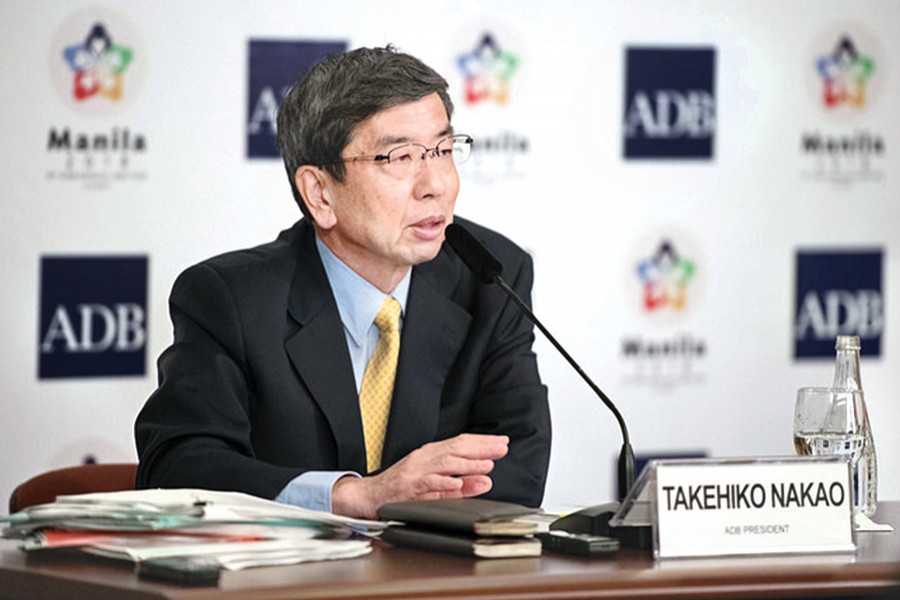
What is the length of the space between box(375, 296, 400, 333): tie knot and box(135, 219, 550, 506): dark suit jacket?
26 mm

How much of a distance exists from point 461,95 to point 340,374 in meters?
1.85

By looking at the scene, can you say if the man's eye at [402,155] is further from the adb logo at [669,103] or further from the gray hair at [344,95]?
the adb logo at [669,103]

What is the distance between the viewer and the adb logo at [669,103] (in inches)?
173

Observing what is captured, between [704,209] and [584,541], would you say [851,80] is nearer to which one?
[704,209]

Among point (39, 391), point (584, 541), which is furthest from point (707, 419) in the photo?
point (584, 541)

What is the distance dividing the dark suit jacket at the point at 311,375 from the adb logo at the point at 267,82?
134cm

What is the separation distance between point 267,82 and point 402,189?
5.03 feet

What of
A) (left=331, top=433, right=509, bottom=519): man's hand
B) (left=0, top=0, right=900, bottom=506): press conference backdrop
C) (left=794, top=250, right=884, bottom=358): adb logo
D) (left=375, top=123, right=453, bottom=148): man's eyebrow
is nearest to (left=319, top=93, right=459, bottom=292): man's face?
(left=375, top=123, right=453, bottom=148): man's eyebrow

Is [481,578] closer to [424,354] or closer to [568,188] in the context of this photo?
[424,354]

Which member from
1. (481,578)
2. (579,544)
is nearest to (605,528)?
(579,544)

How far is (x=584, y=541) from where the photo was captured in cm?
181

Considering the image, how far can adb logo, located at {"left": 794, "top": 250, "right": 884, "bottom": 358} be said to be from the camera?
4578 mm

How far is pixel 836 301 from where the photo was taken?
4.60 meters

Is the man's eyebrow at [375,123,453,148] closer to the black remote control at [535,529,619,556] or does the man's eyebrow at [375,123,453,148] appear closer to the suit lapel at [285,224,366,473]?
the suit lapel at [285,224,366,473]
